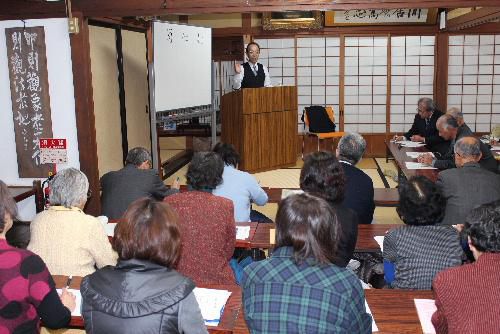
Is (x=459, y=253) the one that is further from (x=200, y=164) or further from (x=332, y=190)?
(x=200, y=164)

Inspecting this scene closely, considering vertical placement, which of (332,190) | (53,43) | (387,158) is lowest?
(387,158)

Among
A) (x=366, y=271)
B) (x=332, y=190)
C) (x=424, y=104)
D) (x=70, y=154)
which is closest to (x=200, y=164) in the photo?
(x=332, y=190)

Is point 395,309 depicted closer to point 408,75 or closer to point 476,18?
point 476,18

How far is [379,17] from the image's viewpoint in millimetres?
8578

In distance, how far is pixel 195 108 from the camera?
625cm

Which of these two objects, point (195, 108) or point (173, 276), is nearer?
point (173, 276)

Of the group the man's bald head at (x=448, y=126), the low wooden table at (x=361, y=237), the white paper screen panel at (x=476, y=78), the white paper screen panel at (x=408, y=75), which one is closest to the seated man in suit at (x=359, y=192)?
the low wooden table at (x=361, y=237)

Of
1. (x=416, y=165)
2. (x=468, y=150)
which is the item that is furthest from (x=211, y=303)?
(x=416, y=165)

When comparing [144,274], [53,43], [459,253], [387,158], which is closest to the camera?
[144,274]

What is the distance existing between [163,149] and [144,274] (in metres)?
7.89

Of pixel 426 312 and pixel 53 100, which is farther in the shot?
pixel 53 100

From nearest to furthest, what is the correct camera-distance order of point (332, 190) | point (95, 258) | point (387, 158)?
point (95, 258), point (332, 190), point (387, 158)

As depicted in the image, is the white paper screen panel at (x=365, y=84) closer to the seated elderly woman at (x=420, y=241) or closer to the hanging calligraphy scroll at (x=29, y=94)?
the hanging calligraphy scroll at (x=29, y=94)

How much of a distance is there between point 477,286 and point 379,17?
24.9 feet
